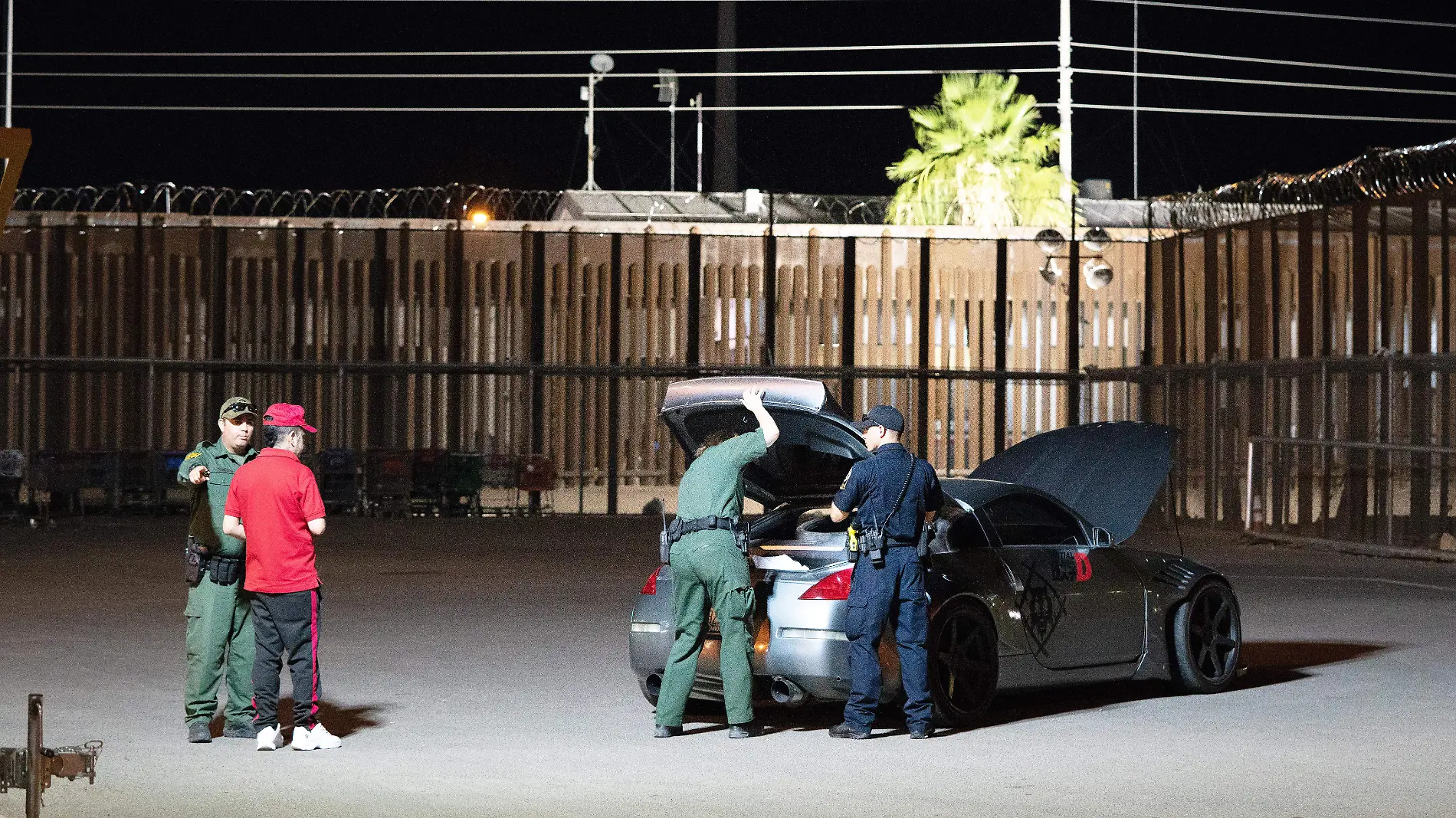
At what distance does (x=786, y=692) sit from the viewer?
9.89 m

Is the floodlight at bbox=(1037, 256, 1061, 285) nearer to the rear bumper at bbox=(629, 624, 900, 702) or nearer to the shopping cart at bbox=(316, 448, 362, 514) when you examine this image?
the shopping cart at bbox=(316, 448, 362, 514)

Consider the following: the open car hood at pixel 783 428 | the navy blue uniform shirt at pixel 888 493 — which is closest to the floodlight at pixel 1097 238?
the open car hood at pixel 783 428

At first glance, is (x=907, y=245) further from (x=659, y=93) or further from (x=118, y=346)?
(x=659, y=93)

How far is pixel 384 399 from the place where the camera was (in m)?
32.7

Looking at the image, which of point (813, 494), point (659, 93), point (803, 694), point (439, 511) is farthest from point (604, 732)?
point (659, 93)

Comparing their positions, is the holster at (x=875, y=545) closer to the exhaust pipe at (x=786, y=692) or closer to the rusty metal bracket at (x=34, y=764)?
the exhaust pipe at (x=786, y=692)

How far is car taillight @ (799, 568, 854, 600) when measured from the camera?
971 centimetres

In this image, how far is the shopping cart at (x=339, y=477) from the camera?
3028 cm

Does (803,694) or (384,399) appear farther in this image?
(384,399)

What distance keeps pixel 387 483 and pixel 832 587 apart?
21565mm

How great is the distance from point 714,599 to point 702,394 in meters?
1.31

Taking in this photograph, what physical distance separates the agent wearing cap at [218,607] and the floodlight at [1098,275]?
923 inches

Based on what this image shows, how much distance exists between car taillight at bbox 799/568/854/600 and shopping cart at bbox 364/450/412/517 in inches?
840

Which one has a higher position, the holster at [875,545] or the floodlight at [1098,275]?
the floodlight at [1098,275]
